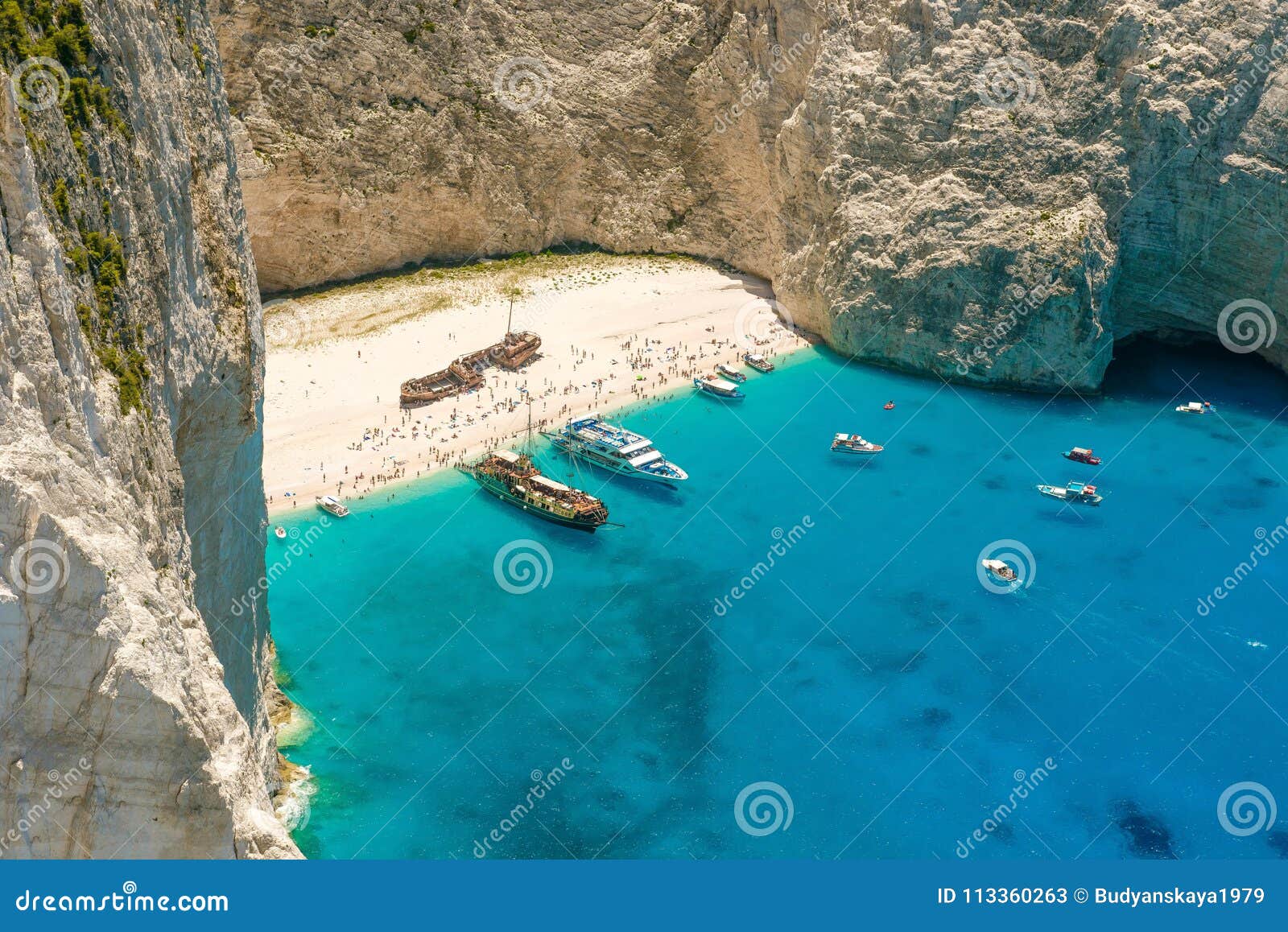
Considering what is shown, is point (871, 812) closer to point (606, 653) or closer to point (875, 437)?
point (606, 653)

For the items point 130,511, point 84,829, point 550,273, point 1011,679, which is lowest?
point 550,273

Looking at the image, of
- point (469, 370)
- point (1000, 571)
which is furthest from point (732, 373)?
point (1000, 571)

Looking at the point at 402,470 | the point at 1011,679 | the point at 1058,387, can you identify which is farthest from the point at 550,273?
the point at 1011,679

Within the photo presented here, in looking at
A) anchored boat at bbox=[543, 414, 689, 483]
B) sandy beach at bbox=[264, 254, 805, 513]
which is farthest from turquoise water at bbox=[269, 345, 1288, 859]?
sandy beach at bbox=[264, 254, 805, 513]

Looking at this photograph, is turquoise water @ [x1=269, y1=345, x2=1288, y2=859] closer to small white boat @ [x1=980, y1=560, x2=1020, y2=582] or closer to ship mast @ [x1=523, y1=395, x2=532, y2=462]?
small white boat @ [x1=980, y1=560, x2=1020, y2=582]

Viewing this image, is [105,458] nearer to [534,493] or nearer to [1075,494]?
[534,493]
